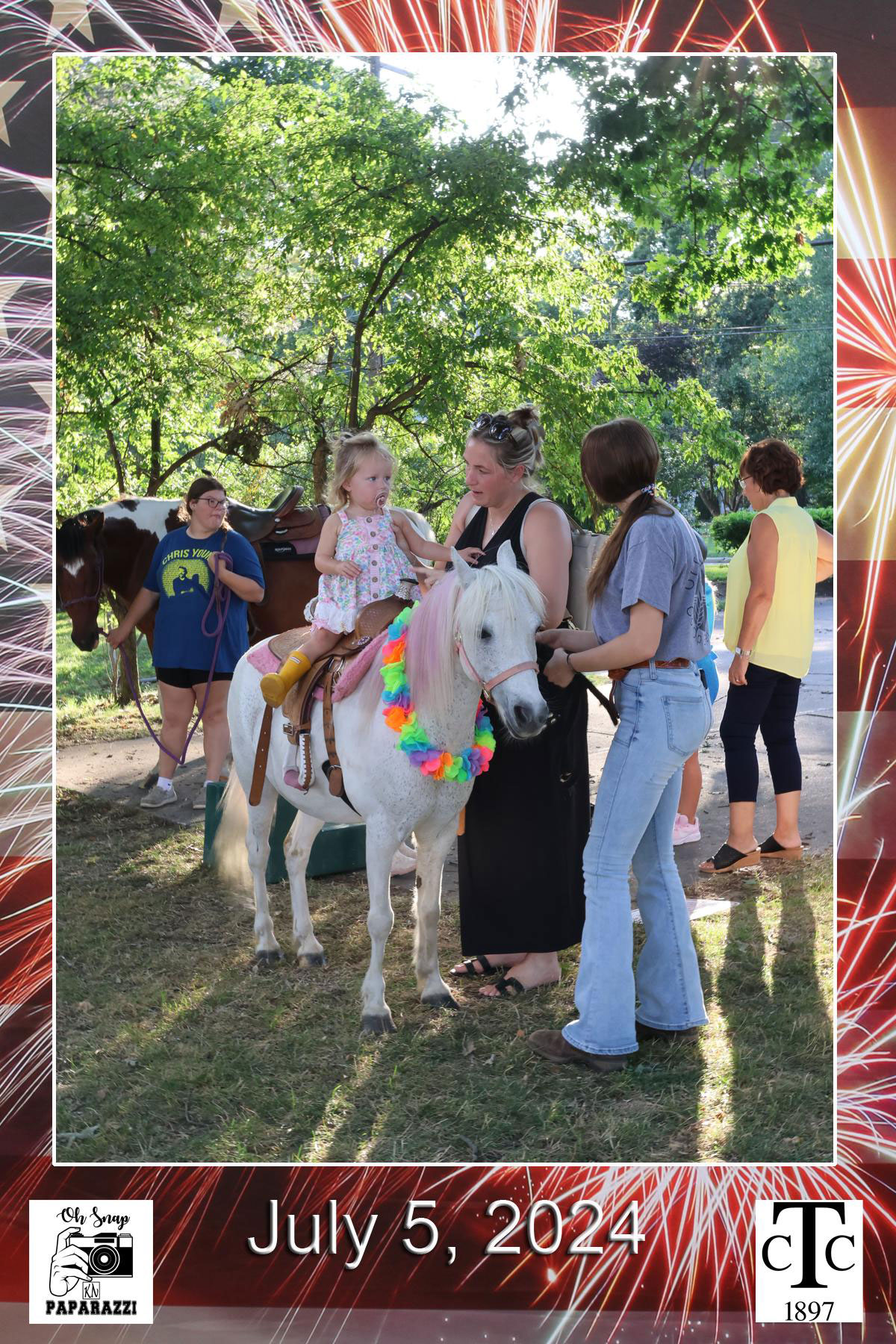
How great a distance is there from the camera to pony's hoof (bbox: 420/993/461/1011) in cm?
344

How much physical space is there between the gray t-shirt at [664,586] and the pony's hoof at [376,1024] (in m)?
1.38

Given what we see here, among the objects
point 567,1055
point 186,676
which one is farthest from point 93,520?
point 567,1055

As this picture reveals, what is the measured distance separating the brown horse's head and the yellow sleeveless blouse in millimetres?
3103

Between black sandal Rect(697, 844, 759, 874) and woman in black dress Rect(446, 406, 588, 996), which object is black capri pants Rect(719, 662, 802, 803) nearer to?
black sandal Rect(697, 844, 759, 874)

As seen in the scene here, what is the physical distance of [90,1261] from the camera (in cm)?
234

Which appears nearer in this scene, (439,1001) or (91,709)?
(439,1001)

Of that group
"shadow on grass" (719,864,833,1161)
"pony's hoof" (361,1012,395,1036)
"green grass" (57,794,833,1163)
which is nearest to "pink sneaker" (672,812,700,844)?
"shadow on grass" (719,864,833,1161)

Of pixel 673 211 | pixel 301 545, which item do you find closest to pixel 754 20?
pixel 673 211

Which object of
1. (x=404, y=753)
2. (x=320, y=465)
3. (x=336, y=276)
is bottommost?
(x=404, y=753)

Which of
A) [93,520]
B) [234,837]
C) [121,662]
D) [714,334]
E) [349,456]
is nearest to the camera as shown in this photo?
[349,456]

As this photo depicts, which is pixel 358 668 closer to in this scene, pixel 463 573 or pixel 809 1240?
pixel 463 573

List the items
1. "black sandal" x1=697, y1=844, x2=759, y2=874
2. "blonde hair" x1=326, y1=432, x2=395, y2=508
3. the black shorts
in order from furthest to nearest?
the black shorts, "black sandal" x1=697, y1=844, x2=759, y2=874, "blonde hair" x1=326, y1=432, x2=395, y2=508

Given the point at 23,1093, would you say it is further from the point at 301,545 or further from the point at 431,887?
the point at 301,545

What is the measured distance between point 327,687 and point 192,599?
170 cm
